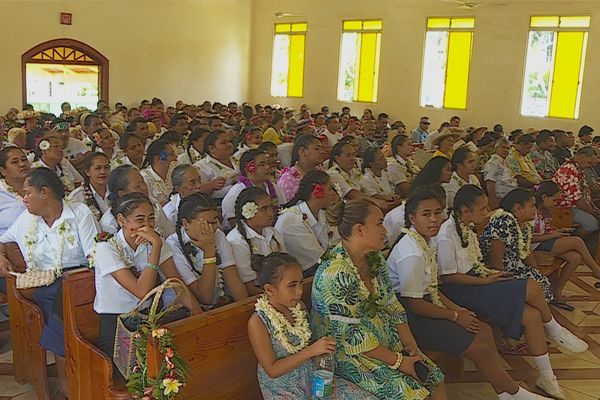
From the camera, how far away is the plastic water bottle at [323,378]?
2.67 m

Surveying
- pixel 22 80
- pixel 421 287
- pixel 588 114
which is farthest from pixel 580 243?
pixel 22 80

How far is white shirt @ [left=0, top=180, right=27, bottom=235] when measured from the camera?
14.3 feet

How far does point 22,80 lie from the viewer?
1325 cm

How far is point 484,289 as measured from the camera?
12.9 feet

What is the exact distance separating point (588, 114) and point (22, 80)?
36.2 feet

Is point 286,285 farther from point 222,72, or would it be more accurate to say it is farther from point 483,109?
point 222,72

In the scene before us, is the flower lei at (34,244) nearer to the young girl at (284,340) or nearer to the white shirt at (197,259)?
the white shirt at (197,259)

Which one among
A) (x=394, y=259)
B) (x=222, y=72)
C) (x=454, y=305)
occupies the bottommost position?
(x=454, y=305)

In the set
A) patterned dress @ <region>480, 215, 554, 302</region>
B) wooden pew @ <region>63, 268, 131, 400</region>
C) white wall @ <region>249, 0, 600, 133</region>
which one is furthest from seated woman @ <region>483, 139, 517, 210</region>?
white wall @ <region>249, 0, 600, 133</region>

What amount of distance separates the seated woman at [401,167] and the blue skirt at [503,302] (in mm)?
2797

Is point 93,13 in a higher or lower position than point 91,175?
higher

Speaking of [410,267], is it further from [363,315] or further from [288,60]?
[288,60]

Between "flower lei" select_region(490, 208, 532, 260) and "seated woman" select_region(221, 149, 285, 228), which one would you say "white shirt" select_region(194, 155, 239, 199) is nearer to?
"seated woman" select_region(221, 149, 285, 228)

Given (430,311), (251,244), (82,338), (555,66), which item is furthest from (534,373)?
(555,66)
